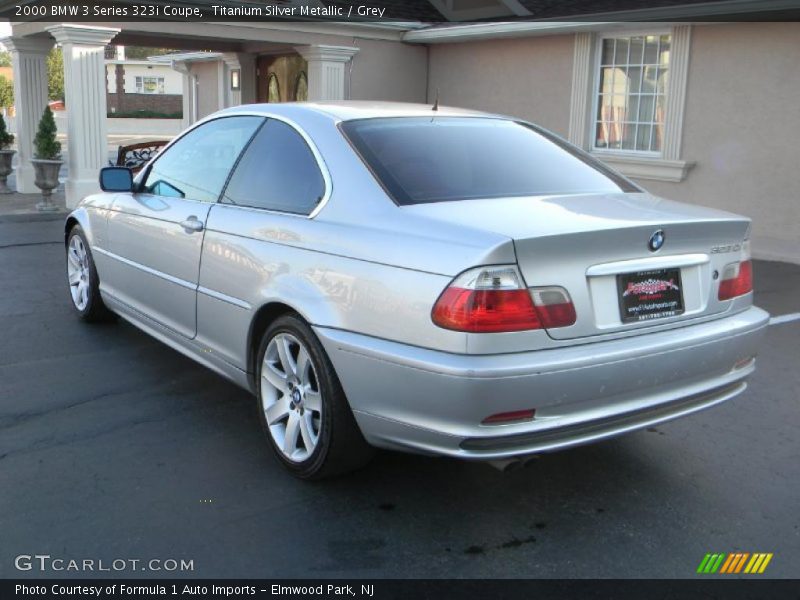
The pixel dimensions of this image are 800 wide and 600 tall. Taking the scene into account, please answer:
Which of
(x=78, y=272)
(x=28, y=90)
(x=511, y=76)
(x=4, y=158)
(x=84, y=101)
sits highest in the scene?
(x=511, y=76)

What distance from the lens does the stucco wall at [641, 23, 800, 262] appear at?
9.43 m

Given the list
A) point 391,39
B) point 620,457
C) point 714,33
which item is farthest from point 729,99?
point 620,457

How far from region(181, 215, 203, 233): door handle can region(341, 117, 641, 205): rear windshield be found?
96 cm

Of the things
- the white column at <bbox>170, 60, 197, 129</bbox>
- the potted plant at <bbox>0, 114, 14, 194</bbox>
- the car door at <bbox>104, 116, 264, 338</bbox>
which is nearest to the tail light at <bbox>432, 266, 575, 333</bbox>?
the car door at <bbox>104, 116, 264, 338</bbox>

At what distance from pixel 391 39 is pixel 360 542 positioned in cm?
1243

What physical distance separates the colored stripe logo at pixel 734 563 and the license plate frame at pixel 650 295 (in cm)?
90

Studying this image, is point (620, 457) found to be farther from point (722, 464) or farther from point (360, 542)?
point (360, 542)

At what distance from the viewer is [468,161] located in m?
3.88

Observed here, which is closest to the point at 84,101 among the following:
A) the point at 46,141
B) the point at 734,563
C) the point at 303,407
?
the point at 46,141

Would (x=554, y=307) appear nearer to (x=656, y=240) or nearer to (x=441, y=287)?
(x=441, y=287)

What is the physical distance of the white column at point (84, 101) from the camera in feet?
39.9

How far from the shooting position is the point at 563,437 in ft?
10.2

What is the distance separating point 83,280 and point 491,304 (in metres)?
4.06

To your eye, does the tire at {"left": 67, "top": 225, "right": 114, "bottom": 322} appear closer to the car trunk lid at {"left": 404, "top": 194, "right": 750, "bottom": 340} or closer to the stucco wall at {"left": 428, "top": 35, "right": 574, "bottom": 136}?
the car trunk lid at {"left": 404, "top": 194, "right": 750, "bottom": 340}
